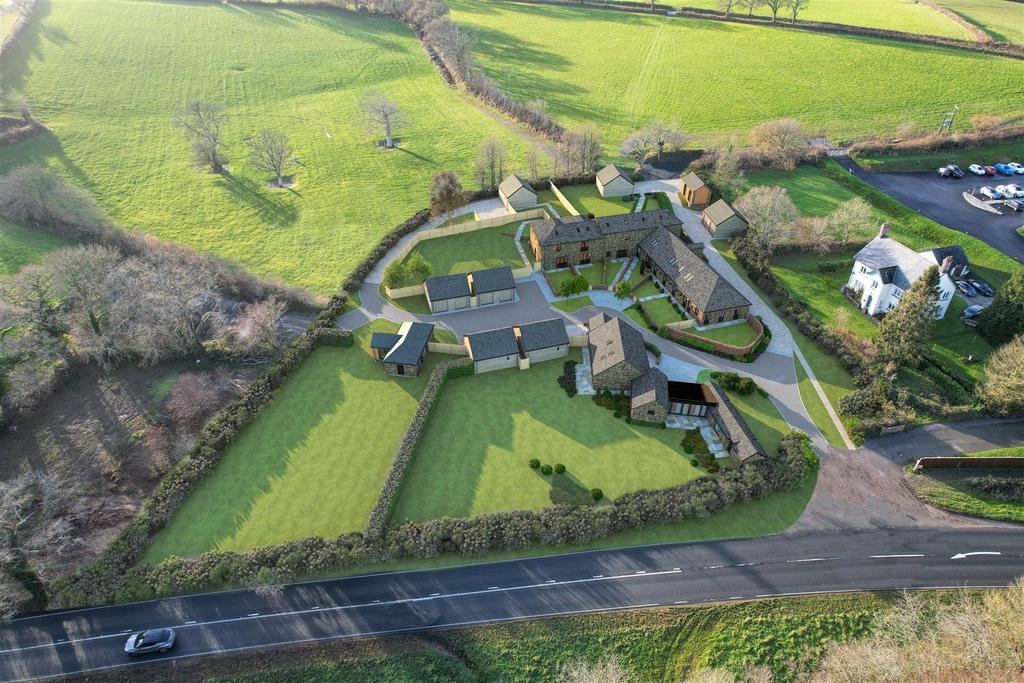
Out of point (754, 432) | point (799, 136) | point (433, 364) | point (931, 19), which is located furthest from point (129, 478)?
point (931, 19)

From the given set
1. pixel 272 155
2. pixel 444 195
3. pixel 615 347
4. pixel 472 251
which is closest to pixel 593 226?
pixel 472 251

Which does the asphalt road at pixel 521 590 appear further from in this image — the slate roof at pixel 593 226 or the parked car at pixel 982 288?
the slate roof at pixel 593 226

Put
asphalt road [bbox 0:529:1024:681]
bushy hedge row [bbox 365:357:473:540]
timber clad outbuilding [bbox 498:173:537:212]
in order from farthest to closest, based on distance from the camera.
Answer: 1. timber clad outbuilding [bbox 498:173:537:212]
2. bushy hedge row [bbox 365:357:473:540]
3. asphalt road [bbox 0:529:1024:681]

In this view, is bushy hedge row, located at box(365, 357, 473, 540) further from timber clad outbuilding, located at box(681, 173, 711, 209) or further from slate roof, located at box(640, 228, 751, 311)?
timber clad outbuilding, located at box(681, 173, 711, 209)

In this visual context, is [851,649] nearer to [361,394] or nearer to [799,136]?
[361,394]

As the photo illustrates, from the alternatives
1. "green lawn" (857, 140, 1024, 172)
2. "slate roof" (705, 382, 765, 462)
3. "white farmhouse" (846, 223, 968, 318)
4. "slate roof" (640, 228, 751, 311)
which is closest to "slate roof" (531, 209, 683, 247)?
"slate roof" (640, 228, 751, 311)

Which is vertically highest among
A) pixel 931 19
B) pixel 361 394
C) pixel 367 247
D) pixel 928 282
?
pixel 931 19

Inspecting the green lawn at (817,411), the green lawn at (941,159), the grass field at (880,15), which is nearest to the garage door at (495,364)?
the green lawn at (817,411)
